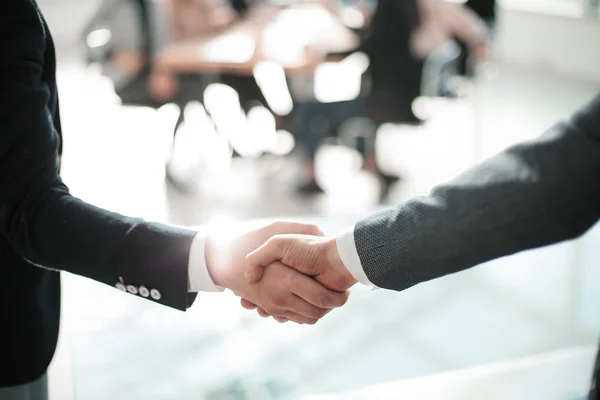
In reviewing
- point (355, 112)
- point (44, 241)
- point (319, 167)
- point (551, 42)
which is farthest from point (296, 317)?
point (551, 42)

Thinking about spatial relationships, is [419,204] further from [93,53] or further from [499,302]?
[93,53]

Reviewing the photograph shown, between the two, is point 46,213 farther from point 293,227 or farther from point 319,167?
point 319,167

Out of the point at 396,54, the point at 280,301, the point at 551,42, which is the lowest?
the point at 551,42

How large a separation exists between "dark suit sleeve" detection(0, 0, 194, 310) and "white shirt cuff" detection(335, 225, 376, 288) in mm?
273

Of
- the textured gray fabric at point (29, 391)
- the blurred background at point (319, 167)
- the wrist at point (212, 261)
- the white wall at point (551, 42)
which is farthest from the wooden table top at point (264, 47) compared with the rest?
the white wall at point (551, 42)

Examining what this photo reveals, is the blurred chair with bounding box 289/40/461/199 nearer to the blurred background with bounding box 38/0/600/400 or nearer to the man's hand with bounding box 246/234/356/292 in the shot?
the blurred background with bounding box 38/0/600/400

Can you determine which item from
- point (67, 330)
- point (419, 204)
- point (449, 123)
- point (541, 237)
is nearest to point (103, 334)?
point (67, 330)

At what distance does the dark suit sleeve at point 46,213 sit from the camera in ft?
3.78

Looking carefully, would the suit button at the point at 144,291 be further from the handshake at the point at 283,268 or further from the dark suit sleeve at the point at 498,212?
the dark suit sleeve at the point at 498,212

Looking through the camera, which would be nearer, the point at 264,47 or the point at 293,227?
the point at 293,227

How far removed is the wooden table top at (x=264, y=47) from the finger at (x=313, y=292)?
2692mm

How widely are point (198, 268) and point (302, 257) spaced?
0.20 meters

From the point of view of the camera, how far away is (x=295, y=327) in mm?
2373

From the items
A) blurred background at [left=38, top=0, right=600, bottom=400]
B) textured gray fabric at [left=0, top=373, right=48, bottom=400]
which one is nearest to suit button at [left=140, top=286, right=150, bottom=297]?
textured gray fabric at [left=0, top=373, right=48, bottom=400]
